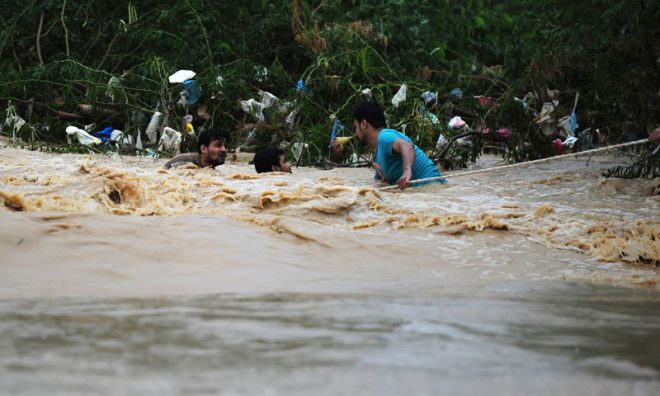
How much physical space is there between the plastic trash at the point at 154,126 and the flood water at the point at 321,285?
2.83m

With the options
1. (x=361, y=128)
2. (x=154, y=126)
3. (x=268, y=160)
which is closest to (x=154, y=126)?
(x=154, y=126)

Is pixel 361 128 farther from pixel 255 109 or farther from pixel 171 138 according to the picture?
pixel 171 138

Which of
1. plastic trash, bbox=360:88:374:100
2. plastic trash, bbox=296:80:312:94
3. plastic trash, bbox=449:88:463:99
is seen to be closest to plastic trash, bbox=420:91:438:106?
plastic trash, bbox=360:88:374:100

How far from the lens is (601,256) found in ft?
18.2

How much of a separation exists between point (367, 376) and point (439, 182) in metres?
5.68

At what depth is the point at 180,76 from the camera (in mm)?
10852

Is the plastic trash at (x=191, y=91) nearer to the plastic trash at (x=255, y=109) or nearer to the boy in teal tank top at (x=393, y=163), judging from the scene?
the plastic trash at (x=255, y=109)

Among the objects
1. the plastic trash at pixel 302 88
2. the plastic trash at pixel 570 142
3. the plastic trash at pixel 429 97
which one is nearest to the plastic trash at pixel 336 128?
the plastic trash at pixel 302 88

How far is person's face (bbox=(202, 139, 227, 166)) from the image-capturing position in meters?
8.39

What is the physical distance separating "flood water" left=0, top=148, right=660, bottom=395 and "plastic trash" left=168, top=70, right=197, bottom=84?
3.15 meters

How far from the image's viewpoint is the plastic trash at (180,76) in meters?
10.8

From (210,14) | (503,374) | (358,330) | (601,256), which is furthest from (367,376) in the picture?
(210,14)

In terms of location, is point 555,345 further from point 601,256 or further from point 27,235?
point 27,235

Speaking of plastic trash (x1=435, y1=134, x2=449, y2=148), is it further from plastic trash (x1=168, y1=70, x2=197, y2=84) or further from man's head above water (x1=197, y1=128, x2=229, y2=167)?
plastic trash (x1=168, y1=70, x2=197, y2=84)
